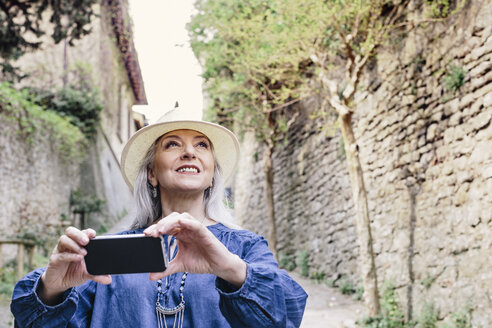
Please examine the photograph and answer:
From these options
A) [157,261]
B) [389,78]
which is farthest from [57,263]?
[389,78]

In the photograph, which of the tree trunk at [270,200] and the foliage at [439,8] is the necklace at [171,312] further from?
the tree trunk at [270,200]

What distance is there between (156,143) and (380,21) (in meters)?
5.30

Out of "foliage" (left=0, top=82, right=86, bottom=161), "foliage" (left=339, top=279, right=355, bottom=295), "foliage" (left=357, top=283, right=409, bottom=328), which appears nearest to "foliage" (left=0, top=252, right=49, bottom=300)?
"foliage" (left=0, top=82, right=86, bottom=161)

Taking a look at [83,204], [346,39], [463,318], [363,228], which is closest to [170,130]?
[463,318]

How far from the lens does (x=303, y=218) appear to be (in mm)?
9766

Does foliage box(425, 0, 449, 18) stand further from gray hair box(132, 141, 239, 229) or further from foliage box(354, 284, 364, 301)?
gray hair box(132, 141, 239, 229)

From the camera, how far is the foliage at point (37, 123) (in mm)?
7914

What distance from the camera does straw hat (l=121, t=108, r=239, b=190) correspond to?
1.74m

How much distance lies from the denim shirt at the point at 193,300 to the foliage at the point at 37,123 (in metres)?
7.11

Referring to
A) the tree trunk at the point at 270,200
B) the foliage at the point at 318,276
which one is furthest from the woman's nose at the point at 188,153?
the tree trunk at the point at 270,200

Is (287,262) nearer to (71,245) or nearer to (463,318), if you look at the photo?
(463,318)

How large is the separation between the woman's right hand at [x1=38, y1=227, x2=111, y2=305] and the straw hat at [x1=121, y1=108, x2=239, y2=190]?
585 mm

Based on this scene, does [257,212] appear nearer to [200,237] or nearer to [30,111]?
[30,111]

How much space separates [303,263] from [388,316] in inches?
149
